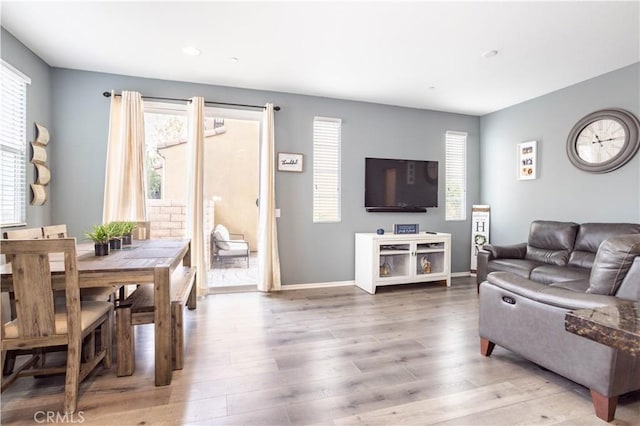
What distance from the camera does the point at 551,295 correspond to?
1.97 m

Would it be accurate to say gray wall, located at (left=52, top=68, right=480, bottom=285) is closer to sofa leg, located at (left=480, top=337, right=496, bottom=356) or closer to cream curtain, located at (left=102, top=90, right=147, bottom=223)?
cream curtain, located at (left=102, top=90, right=147, bottom=223)

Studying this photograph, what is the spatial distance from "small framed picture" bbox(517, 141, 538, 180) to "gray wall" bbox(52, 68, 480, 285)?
2.58ft

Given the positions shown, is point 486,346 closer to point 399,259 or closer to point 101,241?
point 399,259

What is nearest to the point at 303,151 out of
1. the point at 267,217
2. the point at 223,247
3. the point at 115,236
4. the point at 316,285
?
the point at 267,217

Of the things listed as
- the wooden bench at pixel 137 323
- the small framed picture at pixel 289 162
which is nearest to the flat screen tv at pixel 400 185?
the small framed picture at pixel 289 162

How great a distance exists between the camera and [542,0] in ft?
7.77

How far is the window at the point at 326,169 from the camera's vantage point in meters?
4.62

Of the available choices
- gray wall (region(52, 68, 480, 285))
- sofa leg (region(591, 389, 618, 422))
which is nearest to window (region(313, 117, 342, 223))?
gray wall (region(52, 68, 480, 285))

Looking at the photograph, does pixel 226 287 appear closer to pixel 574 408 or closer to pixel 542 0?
pixel 574 408

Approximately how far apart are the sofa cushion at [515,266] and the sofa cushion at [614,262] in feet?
6.27

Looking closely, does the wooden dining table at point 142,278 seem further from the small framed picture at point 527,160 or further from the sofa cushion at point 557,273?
the small framed picture at point 527,160

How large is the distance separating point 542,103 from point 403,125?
74.4 inches

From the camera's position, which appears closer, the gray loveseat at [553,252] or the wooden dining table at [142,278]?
the wooden dining table at [142,278]

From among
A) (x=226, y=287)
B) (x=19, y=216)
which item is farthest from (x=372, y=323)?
(x=19, y=216)
